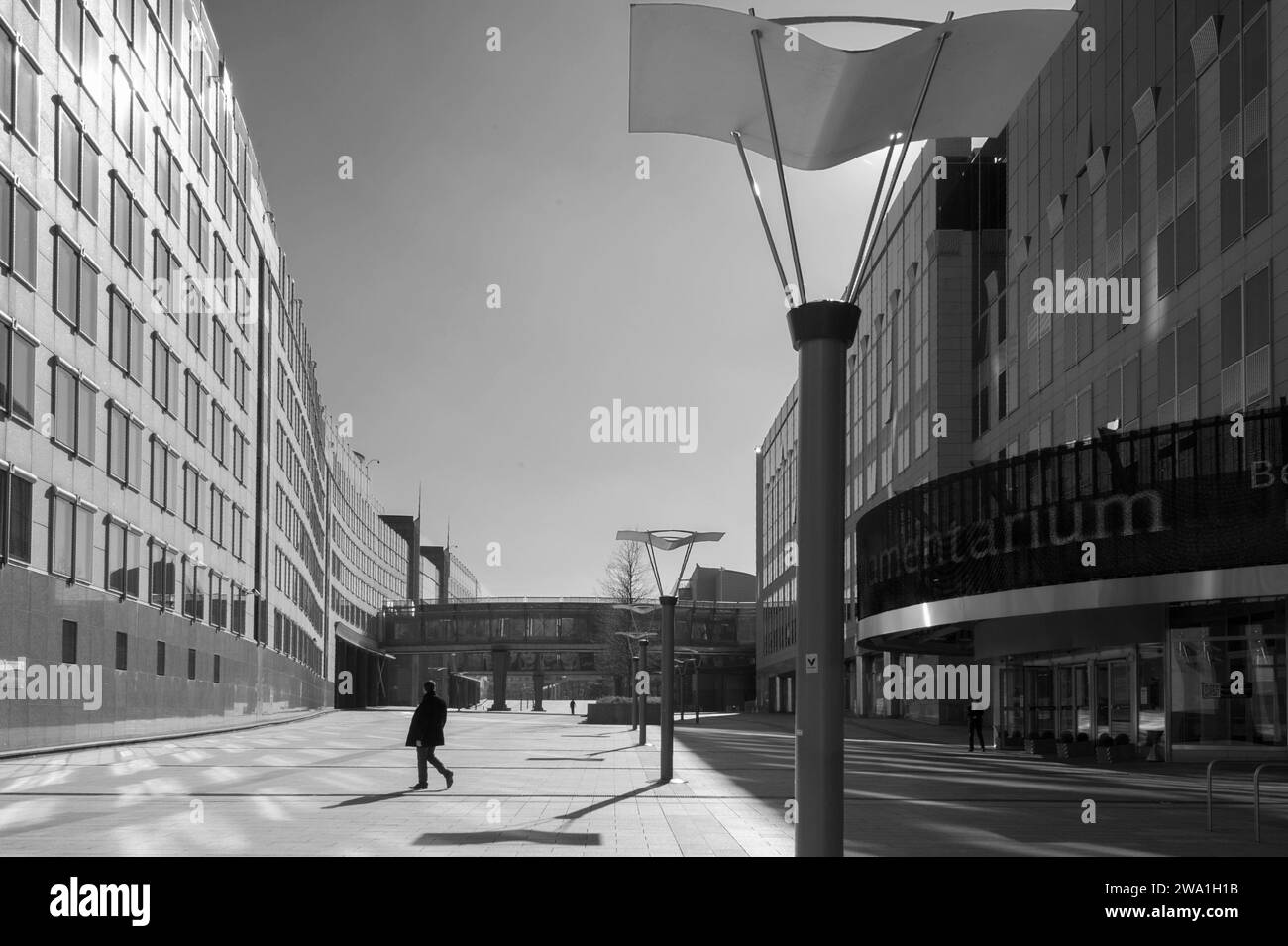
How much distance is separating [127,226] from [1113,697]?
31277 mm

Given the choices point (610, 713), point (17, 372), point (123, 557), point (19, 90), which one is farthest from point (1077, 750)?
point (610, 713)

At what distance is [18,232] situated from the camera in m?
32.0

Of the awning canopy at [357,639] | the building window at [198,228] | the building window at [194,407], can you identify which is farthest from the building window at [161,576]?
the awning canopy at [357,639]

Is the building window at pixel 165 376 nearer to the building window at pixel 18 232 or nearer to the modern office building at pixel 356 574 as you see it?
the building window at pixel 18 232

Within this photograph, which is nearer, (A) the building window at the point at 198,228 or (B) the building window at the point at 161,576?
(B) the building window at the point at 161,576

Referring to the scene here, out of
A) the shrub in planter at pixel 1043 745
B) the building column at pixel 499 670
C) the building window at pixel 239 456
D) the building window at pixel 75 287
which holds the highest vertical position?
the building window at pixel 75 287

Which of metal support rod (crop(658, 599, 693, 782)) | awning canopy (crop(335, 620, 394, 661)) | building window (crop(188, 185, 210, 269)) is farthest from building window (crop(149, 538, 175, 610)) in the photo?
awning canopy (crop(335, 620, 394, 661))

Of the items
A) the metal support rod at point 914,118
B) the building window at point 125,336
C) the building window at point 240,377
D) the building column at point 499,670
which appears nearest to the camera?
the metal support rod at point 914,118

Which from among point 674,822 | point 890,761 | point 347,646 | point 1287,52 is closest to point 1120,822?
point 674,822

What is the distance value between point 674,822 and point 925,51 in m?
10.4

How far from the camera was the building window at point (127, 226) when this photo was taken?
4075 cm

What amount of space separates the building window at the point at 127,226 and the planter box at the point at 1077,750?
29716mm

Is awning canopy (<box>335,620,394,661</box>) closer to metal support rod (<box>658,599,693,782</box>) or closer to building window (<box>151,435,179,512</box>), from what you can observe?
building window (<box>151,435,179,512</box>)

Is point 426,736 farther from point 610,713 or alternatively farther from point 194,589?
point 610,713
